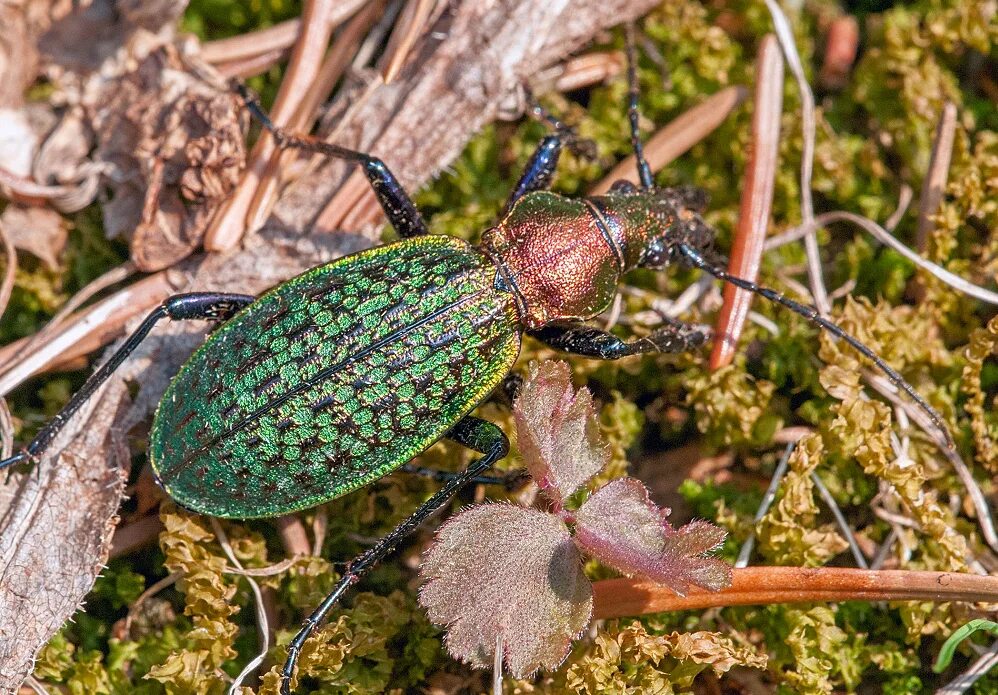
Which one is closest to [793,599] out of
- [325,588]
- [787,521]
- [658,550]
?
[787,521]

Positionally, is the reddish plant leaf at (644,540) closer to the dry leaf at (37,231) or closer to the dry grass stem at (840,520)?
the dry grass stem at (840,520)

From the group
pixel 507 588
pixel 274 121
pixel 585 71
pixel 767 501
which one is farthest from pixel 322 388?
pixel 585 71

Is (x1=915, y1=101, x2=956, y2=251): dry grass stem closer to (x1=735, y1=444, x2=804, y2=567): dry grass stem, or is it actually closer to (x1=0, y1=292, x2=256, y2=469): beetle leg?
(x1=735, y1=444, x2=804, y2=567): dry grass stem

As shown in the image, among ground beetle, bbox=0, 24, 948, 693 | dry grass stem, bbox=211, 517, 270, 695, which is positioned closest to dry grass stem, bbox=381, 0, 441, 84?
ground beetle, bbox=0, 24, 948, 693

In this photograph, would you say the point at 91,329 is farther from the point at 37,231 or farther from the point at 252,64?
the point at 252,64

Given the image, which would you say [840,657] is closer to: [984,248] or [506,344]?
[506,344]

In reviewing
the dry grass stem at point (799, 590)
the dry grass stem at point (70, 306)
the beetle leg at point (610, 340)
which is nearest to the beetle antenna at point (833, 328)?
the beetle leg at point (610, 340)
